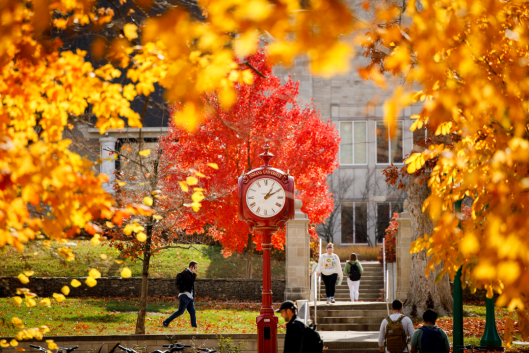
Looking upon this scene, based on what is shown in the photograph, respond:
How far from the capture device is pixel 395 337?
8.20 m

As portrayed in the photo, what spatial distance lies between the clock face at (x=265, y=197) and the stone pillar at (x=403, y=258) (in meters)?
7.69

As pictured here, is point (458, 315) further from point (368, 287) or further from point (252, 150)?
point (368, 287)

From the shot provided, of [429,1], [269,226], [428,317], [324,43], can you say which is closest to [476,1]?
[429,1]

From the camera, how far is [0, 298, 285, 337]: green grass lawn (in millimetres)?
13242

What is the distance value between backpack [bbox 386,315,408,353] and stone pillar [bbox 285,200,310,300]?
308 inches

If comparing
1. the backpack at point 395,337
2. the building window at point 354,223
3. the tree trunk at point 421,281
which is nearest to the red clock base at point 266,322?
the backpack at point 395,337

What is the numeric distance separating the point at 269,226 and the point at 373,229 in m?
21.4

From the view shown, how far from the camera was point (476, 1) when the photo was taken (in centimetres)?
327

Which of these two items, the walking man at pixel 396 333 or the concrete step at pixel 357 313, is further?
the concrete step at pixel 357 313

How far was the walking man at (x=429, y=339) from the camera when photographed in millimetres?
7551

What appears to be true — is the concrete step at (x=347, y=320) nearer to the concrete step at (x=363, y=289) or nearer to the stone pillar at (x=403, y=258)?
the stone pillar at (x=403, y=258)

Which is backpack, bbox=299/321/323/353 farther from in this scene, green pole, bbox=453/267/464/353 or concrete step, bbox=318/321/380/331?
concrete step, bbox=318/321/380/331

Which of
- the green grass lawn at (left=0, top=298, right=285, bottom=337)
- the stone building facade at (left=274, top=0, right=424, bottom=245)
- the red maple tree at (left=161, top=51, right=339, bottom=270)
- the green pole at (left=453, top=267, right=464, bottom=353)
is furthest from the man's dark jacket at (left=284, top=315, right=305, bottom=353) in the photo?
the stone building facade at (left=274, top=0, right=424, bottom=245)

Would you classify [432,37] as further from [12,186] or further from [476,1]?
[12,186]
